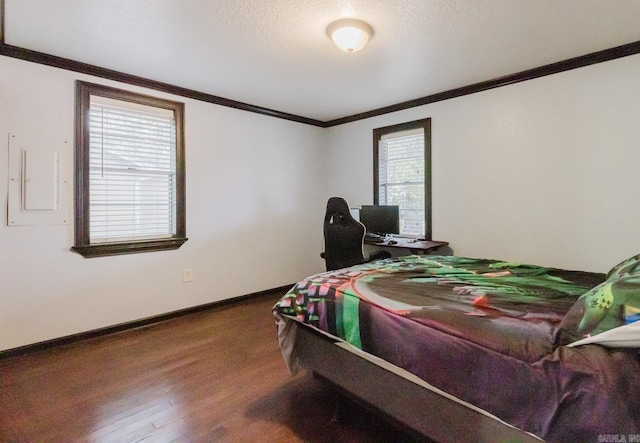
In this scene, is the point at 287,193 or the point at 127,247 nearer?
the point at 127,247

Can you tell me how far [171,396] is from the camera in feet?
6.54

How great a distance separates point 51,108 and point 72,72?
364 mm

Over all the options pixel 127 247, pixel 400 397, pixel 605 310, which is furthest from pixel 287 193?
pixel 605 310

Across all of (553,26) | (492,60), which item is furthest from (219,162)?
(553,26)

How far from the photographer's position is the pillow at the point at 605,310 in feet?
3.20

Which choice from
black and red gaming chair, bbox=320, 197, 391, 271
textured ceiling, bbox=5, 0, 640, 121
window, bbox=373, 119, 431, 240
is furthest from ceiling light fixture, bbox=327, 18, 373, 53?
window, bbox=373, 119, 431, 240

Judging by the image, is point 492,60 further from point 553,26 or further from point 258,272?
point 258,272

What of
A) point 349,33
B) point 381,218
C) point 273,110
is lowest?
point 381,218

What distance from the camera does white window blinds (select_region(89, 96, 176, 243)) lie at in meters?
2.88

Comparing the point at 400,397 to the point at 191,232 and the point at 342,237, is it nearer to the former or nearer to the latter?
the point at 342,237

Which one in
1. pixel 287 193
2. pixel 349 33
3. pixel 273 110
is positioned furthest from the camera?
pixel 287 193

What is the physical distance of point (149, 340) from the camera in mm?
2826

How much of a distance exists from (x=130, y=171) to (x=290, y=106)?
1973 millimetres

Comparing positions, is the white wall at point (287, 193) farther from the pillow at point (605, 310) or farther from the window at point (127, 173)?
the pillow at point (605, 310)
